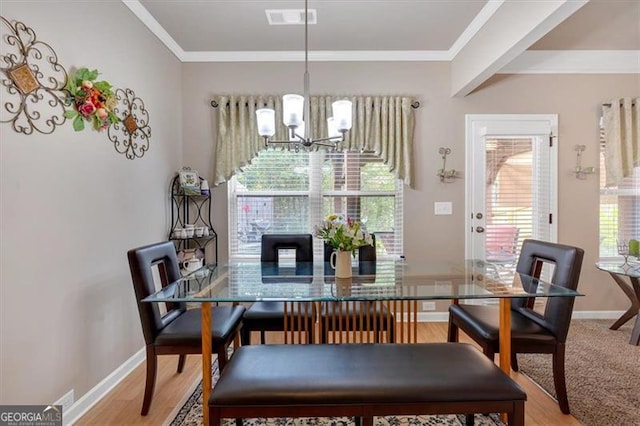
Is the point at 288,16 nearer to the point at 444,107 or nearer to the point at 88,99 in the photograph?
the point at 88,99

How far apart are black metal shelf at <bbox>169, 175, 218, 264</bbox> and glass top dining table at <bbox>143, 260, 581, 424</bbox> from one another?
0.98 m

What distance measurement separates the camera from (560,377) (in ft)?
6.04

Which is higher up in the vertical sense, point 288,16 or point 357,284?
point 288,16

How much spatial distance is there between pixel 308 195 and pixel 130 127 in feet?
5.49

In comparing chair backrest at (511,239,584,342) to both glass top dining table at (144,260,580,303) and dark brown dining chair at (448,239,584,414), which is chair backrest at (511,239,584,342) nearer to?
dark brown dining chair at (448,239,584,414)

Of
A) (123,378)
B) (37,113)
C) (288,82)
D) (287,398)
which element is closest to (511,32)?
(288,82)

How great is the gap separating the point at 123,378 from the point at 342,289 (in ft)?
5.78

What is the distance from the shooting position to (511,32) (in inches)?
90.4

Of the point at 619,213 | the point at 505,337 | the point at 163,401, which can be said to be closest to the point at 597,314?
the point at 619,213

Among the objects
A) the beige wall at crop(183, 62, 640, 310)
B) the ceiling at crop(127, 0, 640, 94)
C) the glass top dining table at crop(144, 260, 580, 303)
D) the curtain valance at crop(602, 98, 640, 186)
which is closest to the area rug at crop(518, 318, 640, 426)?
the beige wall at crop(183, 62, 640, 310)

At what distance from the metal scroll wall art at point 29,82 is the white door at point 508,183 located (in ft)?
10.9

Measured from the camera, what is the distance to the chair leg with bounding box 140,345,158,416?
72.4 inches

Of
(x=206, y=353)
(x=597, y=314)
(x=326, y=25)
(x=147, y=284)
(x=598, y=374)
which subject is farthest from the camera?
(x=597, y=314)

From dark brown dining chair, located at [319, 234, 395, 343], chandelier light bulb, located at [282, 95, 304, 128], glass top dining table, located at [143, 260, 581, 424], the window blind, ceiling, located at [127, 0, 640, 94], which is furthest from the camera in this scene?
the window blind
